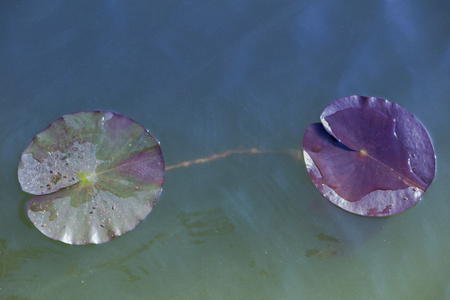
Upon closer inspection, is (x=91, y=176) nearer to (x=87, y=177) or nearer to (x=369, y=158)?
(x=87, y=177)

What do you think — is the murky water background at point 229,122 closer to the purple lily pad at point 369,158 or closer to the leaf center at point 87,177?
the purple lily pad at point 369,158

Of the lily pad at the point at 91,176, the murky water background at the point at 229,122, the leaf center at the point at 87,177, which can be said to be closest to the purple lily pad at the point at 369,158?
the murky water background at the point at 229,122

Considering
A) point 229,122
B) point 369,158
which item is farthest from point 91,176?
point 369,158

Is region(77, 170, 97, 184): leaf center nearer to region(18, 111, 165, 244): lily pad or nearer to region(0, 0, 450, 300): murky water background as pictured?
region(18, 111, 165, 244): lily pad

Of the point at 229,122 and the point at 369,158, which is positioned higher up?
the point at 229,122

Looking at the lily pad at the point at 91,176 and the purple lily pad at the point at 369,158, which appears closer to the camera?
the lily pad at the point at 91,176
